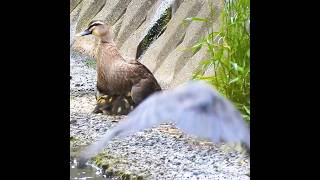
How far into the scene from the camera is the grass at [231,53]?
73.2 inches

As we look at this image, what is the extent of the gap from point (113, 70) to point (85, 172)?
0.27m

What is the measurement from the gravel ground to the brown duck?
6 cm

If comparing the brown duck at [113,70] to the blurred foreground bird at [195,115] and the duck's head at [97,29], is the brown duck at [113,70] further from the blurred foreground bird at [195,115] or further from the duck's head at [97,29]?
the blurred foreground bird at [195,115]

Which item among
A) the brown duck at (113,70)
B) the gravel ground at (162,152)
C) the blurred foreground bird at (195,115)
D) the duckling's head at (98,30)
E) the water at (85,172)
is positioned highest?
the duckling's head at (98,30)

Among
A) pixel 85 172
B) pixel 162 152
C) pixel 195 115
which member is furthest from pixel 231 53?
pixel 195 115

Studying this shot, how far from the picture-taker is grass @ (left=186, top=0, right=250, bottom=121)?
73.2 inches

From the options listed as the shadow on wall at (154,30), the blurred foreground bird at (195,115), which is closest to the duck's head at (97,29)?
the shadow on wall at (154,30)

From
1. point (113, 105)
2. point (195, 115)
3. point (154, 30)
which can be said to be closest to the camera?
point (195, 115)

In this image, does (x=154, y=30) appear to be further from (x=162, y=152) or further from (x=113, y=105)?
(x=162, y=152)

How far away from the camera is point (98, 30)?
2023 millimetres

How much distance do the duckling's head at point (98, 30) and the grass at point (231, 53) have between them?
0.20 metres
